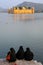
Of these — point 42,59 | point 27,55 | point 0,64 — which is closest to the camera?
point 0,64

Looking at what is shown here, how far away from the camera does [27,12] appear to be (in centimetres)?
6844

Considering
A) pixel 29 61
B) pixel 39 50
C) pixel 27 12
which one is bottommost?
pixel 27 12

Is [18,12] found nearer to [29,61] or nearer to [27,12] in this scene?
[27,12]

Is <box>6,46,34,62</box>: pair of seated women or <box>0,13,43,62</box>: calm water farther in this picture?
<box>0,13,43,62</box>: calm water

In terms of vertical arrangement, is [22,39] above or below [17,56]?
below

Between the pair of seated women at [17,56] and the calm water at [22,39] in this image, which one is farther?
the calm water at [22,39]

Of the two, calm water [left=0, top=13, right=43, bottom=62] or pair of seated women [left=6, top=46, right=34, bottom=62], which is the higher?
pair of seated women [left=6, top=46, right=34, bottom=62]

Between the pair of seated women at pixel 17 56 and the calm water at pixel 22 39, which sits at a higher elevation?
the pair of seated women at pixel 17 56

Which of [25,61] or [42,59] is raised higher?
[25,61]

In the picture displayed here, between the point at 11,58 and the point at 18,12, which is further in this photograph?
the point at 18,12

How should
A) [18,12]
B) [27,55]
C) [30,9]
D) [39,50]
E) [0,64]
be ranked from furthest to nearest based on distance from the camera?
1. [30,9]
2. [18,12]
3. [39,50]
4. [27,55]
5. [0,64]

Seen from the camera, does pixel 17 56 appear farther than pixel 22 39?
No

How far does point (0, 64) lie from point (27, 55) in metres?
0.60

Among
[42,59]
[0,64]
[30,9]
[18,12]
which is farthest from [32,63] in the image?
[30,9]
